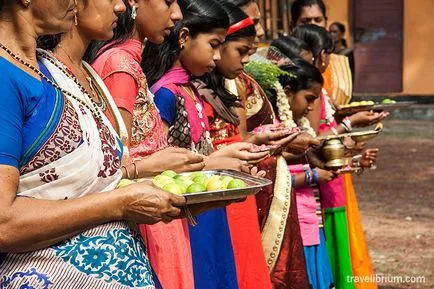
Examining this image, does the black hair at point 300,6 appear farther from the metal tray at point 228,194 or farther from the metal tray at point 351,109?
the metal tray at point 228,194

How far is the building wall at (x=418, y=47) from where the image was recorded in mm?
19469

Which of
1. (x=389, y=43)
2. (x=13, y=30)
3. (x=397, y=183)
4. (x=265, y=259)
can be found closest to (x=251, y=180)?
(x=13, y=30)

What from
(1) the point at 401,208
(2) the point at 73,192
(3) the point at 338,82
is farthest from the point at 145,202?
(1) the point at 401,208

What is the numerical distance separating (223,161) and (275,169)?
4.95ft

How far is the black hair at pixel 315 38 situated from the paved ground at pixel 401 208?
177 cm

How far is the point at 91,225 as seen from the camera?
244 centimetres

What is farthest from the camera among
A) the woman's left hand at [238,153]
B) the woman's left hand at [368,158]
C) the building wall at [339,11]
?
the building wall at [339,11]

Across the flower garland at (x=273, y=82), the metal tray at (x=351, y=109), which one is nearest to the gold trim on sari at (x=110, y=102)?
the flower garland at (x=273, y=82)

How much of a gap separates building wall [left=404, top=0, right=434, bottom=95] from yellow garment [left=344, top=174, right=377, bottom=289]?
13.6 meters

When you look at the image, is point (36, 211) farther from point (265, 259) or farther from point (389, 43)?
point (389, 43)

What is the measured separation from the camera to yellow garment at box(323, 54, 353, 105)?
7.08m

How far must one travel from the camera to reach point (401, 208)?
10312mm

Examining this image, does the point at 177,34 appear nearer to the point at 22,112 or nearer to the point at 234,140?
the point at 234,140

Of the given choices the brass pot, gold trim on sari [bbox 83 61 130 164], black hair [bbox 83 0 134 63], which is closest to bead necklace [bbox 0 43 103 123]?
gold trim on sari [bbox 83 61 130 164]
